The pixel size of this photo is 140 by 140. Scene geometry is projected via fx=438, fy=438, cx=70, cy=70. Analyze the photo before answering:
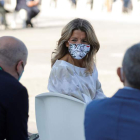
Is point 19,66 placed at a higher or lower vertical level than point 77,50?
higher

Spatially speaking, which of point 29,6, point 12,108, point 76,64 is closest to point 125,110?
point 12,108

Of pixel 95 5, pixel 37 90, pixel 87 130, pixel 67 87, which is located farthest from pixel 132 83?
pixel 95 5

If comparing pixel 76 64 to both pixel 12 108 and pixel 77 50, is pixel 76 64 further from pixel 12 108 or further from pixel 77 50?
pixel 12 108

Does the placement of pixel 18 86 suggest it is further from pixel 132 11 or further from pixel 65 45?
pixel 132 11

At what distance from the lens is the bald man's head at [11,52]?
2.62m

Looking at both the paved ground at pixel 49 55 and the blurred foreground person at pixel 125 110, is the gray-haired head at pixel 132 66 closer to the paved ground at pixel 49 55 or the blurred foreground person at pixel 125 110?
the blurred foreground person at pixel 125 110

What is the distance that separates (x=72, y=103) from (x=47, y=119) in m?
0.31

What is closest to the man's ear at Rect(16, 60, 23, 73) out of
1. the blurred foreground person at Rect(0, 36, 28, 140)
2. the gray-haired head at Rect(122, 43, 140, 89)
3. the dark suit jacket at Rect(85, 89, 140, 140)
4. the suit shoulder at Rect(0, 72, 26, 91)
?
the blurred foreground person at Rect(0, 36, 28, 140)

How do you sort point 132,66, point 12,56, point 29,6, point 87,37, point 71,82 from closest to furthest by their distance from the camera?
point 132,66 → point 12,56 → point 71,82 → point 87,37 → point 29,6

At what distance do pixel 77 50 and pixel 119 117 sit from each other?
6.27ft

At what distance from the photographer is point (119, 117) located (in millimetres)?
2229

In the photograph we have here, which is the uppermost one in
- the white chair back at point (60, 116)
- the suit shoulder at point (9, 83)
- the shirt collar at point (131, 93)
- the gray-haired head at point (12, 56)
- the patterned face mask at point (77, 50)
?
the gray-haired head at point (12, 56)

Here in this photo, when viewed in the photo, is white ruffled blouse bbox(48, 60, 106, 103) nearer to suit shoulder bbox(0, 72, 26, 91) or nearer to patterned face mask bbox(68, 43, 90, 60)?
patterned face mask bbox(68, 43, 90, 60)

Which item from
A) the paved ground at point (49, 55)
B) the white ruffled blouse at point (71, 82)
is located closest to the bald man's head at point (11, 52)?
the white ruffled blouse at point (71, 82)
